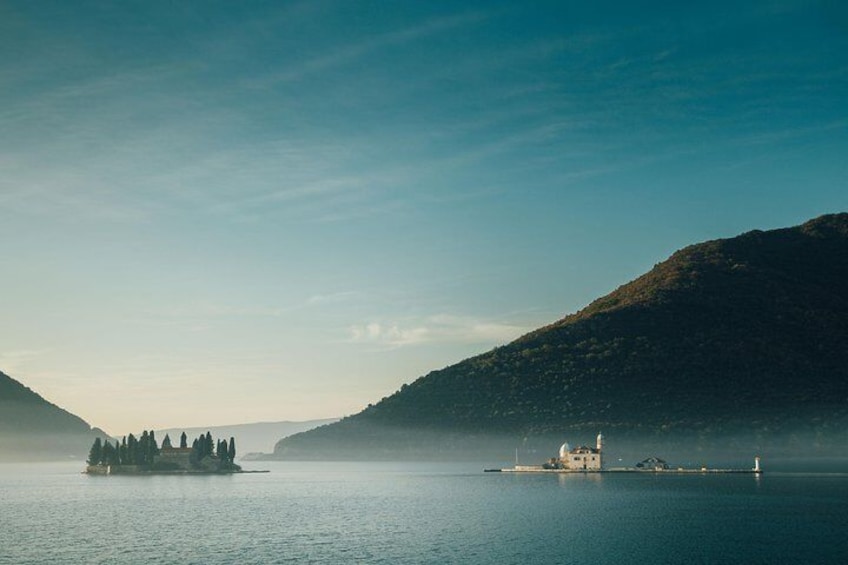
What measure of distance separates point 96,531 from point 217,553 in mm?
36258

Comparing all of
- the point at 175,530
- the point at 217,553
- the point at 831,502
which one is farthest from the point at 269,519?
the point at 831,502

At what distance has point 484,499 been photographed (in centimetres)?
19488

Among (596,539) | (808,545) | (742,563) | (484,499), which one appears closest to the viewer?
(742,563)

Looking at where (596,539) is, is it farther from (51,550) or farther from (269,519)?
(51,550)

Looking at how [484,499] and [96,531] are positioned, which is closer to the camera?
[96,531]

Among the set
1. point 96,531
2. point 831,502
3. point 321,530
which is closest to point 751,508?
point 831,502

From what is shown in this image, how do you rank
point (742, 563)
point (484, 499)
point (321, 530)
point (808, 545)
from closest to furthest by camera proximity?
point (742, 563)
point (808, 545)
point (321, 530)
point (484, 499)

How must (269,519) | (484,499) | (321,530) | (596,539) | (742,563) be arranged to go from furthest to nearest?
(484,499), (269,519), (321,530), (596,539), (742,563)

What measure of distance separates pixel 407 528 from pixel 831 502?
81939 millimetres

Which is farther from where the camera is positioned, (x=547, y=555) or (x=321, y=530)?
(x=321, y=530)

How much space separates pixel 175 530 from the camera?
14100 cm

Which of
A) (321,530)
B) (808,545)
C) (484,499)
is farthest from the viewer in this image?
(484,499)

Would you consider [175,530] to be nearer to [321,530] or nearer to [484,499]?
[321,530]

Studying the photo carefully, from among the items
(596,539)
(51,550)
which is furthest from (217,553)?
(596,539)
